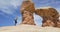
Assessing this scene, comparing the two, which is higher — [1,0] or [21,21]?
[1,0]

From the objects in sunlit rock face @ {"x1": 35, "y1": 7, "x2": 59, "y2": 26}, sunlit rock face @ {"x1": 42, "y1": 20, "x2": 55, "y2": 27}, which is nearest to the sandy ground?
sunlit rock face @ {"x1": 42, "y1": 20, "x2": 55, "y2": 27}

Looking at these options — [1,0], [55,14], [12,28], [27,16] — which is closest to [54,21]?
[55,14]

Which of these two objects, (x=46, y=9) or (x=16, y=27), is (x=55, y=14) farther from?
(x=16, y=27)

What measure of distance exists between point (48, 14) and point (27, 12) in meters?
0.51

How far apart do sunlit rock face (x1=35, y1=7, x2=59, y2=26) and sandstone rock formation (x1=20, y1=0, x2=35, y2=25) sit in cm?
15

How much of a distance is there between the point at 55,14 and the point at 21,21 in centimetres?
84

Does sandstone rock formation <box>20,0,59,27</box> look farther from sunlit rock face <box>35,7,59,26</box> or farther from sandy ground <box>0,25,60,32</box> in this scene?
sandy ground <box>0,25,60,32</box>

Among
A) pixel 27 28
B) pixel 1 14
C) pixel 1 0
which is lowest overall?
pixel 27 28

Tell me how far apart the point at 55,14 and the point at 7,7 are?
46.8 inches

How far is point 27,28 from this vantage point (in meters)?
5.32

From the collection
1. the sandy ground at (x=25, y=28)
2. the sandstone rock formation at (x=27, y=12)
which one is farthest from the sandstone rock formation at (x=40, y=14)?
the sandy ground at (x=25, y=28)

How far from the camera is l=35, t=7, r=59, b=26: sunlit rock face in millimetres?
5293

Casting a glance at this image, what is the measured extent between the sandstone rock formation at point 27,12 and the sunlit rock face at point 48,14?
0.15 m

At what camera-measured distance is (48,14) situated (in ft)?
17.5
